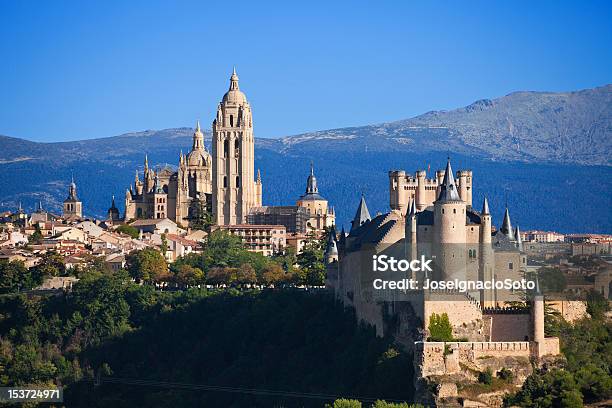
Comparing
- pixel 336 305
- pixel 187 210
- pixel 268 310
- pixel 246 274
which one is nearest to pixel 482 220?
pixel 336 305

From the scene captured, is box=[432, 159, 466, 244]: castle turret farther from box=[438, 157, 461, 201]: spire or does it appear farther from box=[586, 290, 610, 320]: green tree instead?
box=[586, 290, 610, 320]: green tree

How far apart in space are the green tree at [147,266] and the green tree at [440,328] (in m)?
38.2

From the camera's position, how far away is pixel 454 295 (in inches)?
2491

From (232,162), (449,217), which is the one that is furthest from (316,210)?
(449,217)

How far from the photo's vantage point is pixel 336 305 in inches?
3132

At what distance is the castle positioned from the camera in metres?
62.3

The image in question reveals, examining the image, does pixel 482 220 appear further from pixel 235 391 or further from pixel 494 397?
pixel 235 391

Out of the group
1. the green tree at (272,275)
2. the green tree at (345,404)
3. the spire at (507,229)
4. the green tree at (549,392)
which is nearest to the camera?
the green tree at (549,392)

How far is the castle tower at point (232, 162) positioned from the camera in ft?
415

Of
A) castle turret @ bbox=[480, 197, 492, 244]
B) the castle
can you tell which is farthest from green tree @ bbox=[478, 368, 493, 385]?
castle turret @ bbox=[480, 197, 492, 244]

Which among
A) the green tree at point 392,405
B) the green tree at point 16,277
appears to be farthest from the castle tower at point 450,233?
the green tree at point 16,277

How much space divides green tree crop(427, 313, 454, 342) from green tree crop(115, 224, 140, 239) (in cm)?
5986

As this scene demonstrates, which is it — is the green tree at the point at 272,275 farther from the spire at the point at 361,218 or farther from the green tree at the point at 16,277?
the green tree at the point at 16,277

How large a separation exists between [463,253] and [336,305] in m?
15.1
